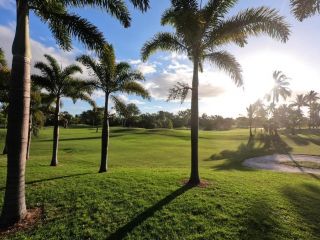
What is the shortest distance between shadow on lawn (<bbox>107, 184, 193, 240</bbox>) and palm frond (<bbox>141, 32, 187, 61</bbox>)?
741 centimetres

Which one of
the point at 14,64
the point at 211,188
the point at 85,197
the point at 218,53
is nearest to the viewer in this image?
the point at 14,64

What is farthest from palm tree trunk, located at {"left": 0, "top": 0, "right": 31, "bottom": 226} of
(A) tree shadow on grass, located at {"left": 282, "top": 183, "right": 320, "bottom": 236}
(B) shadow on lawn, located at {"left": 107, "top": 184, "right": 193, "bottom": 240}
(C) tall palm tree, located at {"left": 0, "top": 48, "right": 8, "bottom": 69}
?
(C) tall palm tree, located at {"left": 0, "top": 48, "right": 8, "bottom": 69}

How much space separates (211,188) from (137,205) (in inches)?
146

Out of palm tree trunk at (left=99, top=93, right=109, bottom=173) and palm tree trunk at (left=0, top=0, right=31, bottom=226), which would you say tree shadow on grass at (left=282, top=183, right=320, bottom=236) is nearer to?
palm tree trunk at (left=0, top=0, right=31, bottom=226)

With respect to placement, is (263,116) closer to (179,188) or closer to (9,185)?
(179,188)

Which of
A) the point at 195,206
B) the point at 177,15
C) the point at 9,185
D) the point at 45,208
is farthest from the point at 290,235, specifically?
the point at 177,15

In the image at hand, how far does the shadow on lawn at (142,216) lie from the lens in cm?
732

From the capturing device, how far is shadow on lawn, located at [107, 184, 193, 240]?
24.0ft

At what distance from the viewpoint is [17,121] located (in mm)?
8109

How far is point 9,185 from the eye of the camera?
819 cm

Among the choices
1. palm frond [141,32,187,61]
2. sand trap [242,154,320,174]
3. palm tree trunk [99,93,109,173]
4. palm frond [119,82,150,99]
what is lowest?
sand trap [242,154,320,174]

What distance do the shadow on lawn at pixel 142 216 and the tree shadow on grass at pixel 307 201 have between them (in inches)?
172

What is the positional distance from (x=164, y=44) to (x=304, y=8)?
661 cm

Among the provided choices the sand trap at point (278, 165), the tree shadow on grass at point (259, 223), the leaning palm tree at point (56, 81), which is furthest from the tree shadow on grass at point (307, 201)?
the leaning palm tree at point (56, 81)
